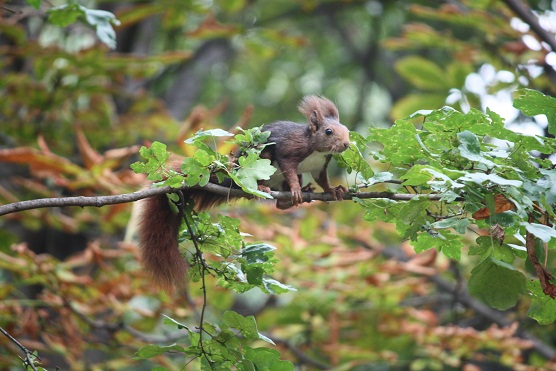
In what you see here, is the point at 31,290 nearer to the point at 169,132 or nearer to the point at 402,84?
the point at 169,132

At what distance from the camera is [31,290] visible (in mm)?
4605

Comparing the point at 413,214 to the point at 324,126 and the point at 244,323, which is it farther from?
the point at 324,126

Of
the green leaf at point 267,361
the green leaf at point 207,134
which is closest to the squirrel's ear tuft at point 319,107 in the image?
the green leaf at point 207,134

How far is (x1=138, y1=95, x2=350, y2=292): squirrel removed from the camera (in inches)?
86.1

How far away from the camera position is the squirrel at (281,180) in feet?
7.18

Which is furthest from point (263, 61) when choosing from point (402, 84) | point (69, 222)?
point (69, 222)

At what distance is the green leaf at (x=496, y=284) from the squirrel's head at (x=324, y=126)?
0.95m

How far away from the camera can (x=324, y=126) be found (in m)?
2.70

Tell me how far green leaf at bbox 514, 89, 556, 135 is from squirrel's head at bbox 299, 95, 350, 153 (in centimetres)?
86

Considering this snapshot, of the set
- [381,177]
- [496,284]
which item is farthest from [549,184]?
[381,177]

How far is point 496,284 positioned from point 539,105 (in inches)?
18.7

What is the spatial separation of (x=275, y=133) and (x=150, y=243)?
0.73 m

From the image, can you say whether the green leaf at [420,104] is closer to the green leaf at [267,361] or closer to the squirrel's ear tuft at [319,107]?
the squirrel's ear tuft at [319,107]

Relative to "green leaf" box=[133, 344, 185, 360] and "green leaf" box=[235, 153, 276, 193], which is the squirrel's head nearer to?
"green leaf" box=[235, 153, 276, 193]
